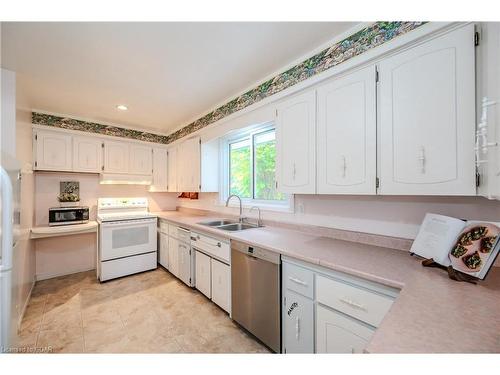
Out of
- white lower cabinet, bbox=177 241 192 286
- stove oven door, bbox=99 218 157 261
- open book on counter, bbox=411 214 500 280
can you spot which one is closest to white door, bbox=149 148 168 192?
stove oven door, bbox=99 218 157 261

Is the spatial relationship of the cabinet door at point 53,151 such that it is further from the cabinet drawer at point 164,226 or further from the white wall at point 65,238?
the cabinet drawer at point 164,226

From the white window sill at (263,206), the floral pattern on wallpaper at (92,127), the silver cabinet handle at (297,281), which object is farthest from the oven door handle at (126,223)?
the silver cabinet handle at (297,281)

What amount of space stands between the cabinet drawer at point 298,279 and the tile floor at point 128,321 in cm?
68

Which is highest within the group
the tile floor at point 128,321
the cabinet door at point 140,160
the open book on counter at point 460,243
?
the cabinet door at point 140,160

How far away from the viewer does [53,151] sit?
2910 mm

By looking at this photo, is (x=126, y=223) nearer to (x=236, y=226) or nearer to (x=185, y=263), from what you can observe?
(x=185, y=263)

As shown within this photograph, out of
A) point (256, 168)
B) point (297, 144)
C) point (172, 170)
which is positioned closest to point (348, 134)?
point (297, 144)

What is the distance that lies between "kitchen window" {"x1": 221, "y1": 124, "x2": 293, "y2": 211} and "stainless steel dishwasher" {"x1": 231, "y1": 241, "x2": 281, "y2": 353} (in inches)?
27.6

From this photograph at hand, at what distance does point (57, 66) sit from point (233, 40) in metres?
1.64

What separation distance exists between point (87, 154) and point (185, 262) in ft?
7.31

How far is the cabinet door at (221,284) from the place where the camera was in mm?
2023

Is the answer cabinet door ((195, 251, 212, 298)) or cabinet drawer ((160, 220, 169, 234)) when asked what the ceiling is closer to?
cabinet drawer ((160, 220, 169, 234))
